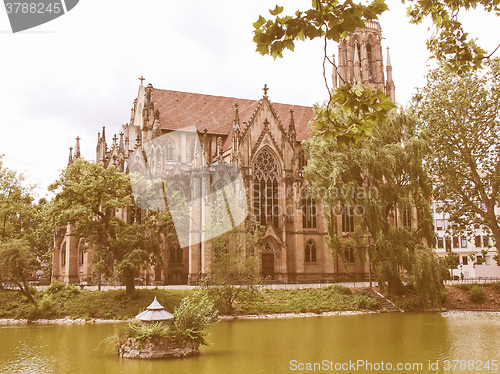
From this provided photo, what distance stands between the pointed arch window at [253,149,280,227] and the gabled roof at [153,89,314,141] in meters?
4.44

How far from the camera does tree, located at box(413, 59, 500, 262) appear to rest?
37406 mm

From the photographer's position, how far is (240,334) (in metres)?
26.8

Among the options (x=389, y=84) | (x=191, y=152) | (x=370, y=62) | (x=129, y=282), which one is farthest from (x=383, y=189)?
(x=370, y=62)

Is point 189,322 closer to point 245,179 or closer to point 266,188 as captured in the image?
point 245,179

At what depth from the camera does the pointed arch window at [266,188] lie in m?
51.7

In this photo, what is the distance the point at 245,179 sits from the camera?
5050cm

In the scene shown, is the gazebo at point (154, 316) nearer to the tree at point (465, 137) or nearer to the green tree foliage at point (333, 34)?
the green tree foliage at point (333, 34)

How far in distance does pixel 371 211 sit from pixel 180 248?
68.3 feet

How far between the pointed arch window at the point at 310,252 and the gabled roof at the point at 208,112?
11.9 m

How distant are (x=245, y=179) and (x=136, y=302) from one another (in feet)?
59.8

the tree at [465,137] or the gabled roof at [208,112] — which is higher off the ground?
the gabled roof at [208,112]

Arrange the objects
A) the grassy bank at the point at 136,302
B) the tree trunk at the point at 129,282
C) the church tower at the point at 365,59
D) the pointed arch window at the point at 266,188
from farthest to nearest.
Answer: the church tower at the point at 365,59, the pointed arch window at the point at 266,188, the tree trunk at the point at 129,282, the grassy bank at the point at 136,302

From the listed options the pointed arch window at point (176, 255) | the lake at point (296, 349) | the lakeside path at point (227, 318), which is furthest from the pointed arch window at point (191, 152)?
the lake at point (296, 349)

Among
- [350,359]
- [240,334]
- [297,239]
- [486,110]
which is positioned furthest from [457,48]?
[297,239]
